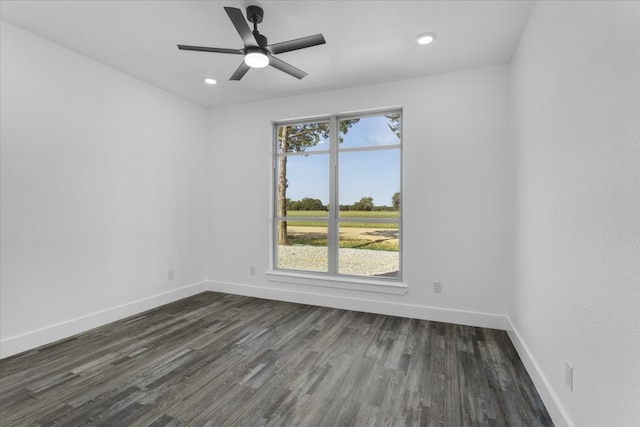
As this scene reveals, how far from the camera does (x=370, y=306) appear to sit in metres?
3.72

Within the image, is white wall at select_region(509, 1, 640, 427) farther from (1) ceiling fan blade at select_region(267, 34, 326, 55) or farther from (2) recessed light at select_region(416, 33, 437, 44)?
(1) ceiling fan blade at select_region(267, 34, 326, 55)

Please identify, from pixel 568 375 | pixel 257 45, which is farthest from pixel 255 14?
pixel 568 375

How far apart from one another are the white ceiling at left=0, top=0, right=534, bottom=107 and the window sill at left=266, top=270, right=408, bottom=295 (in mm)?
2497

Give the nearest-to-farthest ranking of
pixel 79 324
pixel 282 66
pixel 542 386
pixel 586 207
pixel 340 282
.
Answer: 1. pixel 586 207
2. pixel 542 386
3. pixel 282 66
4. pixel 79 324
5. pixel 340 282

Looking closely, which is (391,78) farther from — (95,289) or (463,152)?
(95,289)

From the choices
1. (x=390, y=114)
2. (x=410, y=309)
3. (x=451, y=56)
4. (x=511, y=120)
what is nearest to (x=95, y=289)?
(x=410, y=309)

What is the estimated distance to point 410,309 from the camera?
355cm

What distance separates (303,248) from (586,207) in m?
3.29

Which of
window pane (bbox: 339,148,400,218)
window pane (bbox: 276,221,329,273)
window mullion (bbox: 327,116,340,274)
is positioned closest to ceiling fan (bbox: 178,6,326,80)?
window mullion (bbox: 327,116,340,274)

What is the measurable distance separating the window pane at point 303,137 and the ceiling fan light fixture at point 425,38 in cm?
166

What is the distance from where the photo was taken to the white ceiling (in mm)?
2328

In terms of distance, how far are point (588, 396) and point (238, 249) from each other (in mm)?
4004

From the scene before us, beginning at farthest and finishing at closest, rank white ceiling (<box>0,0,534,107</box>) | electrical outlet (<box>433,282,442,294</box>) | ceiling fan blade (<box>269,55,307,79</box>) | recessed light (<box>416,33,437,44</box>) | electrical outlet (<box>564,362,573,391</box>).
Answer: electrical outlet (<box>433,282,442,294</box>)
recessed light (<box>416,33,437,44</box>)
ceiling fan blade (<box>269,55,307,79</box>)
white ceiling (<box>0,0,534,107</box>)
electrical outlet (<box>564,362,573,391</box>)

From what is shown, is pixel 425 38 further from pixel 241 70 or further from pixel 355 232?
pixel 355 232
